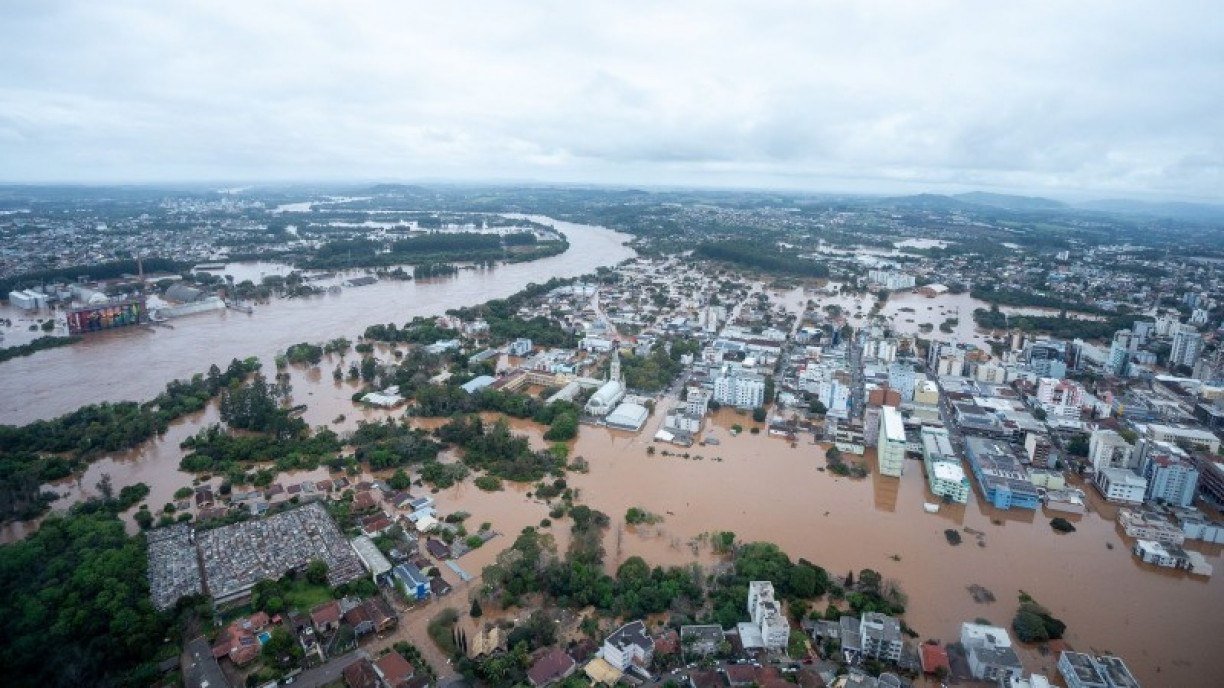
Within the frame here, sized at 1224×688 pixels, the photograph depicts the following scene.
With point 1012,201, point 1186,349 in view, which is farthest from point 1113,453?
point 1012,201

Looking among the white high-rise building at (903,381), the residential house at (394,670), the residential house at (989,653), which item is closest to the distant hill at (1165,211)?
the white high-rise building at (903,381)

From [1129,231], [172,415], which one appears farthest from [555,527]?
[1129,231]

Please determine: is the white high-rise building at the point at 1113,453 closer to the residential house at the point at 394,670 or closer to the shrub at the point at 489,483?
the shrub at the point at 489,483

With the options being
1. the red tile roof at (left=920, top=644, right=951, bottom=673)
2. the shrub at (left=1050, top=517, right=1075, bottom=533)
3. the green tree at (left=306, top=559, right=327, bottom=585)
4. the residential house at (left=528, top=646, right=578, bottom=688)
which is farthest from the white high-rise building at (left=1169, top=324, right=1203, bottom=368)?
the green tree at (left=306, top=559, right=327, bottom=585)

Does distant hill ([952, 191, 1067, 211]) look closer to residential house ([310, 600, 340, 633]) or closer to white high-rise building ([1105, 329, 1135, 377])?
white high-rise building ([1105, 329, 1135, 377])

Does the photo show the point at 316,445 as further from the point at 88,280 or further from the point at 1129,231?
the point at 1129,231

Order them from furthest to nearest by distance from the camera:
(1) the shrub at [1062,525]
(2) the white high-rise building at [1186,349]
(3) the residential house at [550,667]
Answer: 1. (2) the white high-rise building at [1186,349]
2. (1) the shrub at [1062,525]
3. (3) the residential house at [550,667]

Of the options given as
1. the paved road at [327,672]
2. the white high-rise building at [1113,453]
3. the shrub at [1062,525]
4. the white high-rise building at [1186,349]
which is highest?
the white high-rise building at [1186,349]

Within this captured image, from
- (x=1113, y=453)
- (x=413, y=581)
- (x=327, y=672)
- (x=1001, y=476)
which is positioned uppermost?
(x=1113, y=453)

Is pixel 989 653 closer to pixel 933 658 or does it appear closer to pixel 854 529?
pixel 933 658
